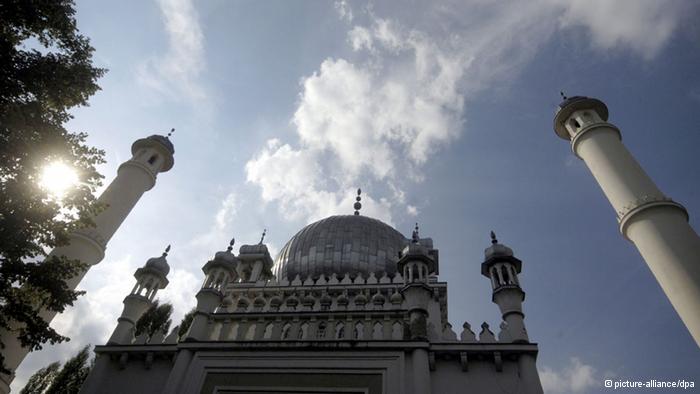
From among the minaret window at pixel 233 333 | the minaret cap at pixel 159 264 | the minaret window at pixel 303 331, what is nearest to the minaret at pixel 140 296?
the minaret cap at pixel 159 264

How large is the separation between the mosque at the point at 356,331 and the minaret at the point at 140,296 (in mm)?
35

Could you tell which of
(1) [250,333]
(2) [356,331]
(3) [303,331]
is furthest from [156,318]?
(2) [356,331]

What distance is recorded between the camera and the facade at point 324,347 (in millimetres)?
10344

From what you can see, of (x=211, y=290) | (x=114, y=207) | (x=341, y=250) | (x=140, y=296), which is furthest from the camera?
(x=341, y=250)

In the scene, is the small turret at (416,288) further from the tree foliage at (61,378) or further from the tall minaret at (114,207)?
the tree foliage at (61,378)

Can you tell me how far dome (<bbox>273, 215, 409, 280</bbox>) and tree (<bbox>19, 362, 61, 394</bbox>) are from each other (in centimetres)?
1212

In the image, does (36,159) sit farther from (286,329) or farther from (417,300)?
(417,300)

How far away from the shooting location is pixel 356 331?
1189cm

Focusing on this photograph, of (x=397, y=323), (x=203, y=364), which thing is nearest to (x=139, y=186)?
(x=203, y=364)

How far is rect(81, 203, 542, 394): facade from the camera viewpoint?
407 inches

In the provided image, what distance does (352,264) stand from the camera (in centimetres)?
1956

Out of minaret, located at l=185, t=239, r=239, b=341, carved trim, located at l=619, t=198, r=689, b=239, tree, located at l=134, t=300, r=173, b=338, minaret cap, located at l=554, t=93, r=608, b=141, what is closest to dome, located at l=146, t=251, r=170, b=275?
minaret, located at l=185, t=239, r=239, b=341

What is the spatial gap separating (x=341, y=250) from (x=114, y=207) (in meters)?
9.55

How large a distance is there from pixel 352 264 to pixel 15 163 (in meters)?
12.7
